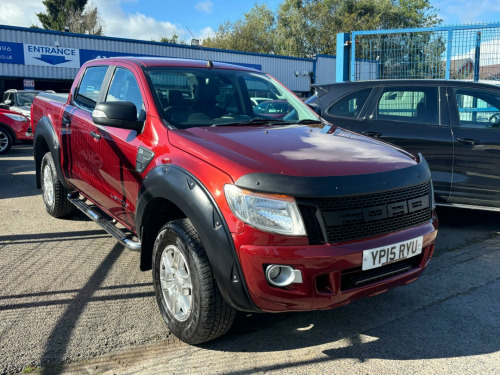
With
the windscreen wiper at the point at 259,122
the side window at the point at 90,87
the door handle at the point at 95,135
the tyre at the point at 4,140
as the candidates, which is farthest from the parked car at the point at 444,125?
the tyre at the point at 4,140

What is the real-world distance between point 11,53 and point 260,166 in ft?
75.6

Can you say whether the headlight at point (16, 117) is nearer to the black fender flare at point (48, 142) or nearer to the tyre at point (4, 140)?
the tyre at point (4, 140)

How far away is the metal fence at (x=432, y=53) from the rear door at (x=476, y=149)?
353 centimetres

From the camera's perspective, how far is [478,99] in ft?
17.8

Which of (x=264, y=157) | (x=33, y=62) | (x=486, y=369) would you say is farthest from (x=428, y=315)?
(x=33, y=62)

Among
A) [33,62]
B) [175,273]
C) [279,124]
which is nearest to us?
[175,273]

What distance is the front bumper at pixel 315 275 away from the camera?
2.37 m

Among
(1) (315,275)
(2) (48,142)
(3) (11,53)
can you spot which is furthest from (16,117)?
(3) (11,53)

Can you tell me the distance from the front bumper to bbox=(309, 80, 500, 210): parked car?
9.47 feet

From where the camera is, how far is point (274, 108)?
3916mm

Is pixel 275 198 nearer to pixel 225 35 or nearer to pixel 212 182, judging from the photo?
pixel 212 182

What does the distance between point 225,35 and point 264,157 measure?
51553 mm

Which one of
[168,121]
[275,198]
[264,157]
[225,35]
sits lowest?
[275,198]

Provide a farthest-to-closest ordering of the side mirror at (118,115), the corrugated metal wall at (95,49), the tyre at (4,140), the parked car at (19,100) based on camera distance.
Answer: the corrugated metal wall at (95,49) < the parked car at (19,100) < the tyre at (4,140) < the side mirror at (118,115)
